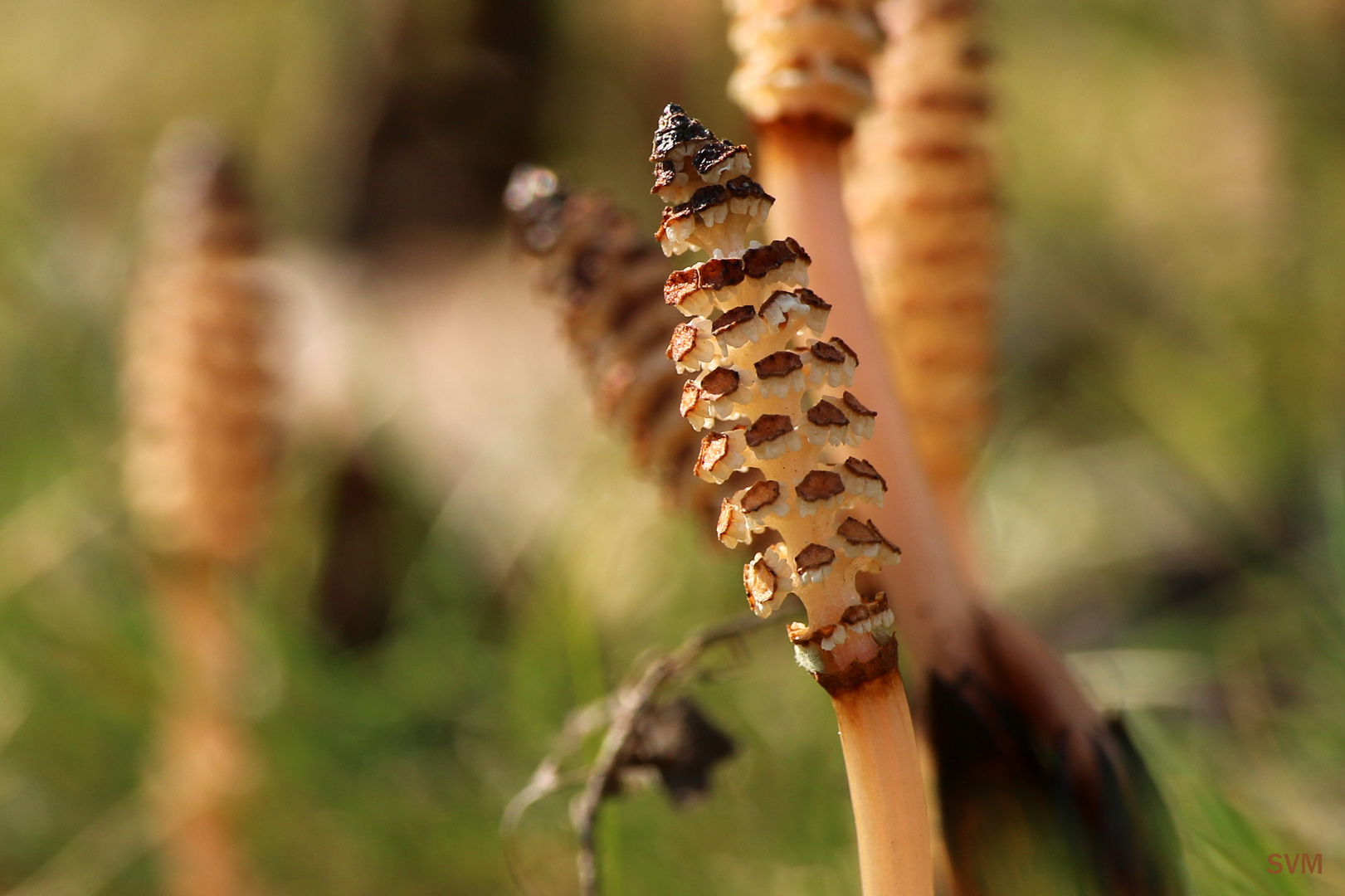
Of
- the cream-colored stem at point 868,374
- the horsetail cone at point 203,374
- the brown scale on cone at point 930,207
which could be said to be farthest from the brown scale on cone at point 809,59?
the horsetail cone at point 203,374

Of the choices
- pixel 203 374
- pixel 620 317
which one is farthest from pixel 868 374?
pixel 203 374

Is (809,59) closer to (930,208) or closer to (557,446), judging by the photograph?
(930,208)

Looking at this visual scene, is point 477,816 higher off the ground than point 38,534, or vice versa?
point 38,534

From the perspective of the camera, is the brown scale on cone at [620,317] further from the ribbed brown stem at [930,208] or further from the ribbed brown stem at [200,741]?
the ribbed brown stem at [200,741]

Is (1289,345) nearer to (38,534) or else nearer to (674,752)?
(674,752)

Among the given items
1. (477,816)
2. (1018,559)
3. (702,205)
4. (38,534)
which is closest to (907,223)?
(702,205)
